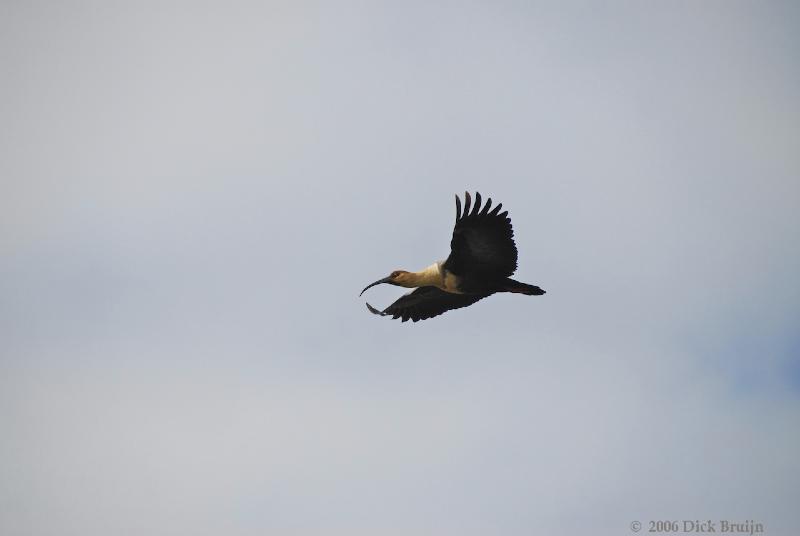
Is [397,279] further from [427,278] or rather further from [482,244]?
[482,244]

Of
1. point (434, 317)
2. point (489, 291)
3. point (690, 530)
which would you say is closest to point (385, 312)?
point (434, 317)

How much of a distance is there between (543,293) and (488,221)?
258 cm

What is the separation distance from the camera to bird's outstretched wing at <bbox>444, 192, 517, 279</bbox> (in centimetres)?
2784

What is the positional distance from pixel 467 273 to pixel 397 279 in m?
2.17

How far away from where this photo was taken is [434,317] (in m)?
32.1

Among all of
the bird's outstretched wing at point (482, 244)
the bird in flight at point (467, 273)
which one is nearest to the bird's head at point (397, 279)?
the bird in flight at point (467, 273)

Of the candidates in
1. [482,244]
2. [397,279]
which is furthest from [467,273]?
[397,279]

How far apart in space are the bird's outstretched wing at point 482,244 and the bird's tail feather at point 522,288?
0.39 metres

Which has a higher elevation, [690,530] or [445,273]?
[445,273]

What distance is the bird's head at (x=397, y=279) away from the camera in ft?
100

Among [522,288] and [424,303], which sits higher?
[424,303]

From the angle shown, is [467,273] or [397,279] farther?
[397,279]

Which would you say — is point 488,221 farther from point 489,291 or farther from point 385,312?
point 385,312

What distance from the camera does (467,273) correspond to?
2919cm
